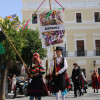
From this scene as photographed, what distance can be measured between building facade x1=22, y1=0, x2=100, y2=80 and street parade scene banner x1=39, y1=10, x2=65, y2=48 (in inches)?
895

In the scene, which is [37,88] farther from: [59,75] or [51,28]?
[51,28]

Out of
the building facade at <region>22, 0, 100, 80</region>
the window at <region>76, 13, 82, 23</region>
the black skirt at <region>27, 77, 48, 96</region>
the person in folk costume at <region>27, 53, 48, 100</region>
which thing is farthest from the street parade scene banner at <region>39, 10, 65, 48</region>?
the window at <region>76, 13, 82, 23</region>

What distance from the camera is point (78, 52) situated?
30.5m

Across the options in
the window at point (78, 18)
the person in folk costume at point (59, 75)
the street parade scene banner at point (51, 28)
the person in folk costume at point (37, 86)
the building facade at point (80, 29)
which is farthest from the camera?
the window at point (78, 18)

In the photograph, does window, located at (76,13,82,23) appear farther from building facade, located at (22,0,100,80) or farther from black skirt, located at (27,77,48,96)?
black skirt, located at (27,77,48,96)

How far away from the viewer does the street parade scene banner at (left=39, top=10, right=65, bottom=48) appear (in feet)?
24.1

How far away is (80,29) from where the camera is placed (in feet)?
102

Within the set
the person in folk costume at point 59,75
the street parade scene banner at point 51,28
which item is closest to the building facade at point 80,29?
the street parade scene banner at point 51,28

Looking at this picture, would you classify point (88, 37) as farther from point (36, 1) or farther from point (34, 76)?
point (34, 76)

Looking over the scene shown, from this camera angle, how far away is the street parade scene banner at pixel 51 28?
24.1ft

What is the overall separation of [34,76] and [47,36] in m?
1.67

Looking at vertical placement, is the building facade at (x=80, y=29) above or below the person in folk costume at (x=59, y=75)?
above

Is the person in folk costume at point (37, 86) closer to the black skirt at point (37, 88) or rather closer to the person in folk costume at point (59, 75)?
the black skirt at point (37, 88)

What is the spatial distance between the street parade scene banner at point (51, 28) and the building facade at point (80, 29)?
22.7 m
